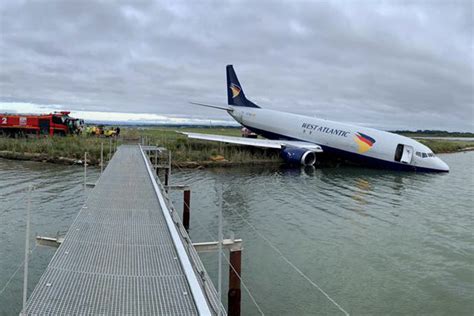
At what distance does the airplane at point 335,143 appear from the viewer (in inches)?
1331

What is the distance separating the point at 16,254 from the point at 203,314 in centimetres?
914

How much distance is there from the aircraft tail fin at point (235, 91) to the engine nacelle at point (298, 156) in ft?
38.1

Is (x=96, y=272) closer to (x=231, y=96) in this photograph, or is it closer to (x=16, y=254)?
(x=16, y=254)

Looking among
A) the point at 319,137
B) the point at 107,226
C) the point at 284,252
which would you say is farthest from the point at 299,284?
the point at 319,137

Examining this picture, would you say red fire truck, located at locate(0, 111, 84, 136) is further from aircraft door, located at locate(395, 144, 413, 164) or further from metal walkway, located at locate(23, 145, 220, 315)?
metal walkway, located at locate(23, 145, 220, 315)

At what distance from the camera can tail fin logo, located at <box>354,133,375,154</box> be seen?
34406 millimetres

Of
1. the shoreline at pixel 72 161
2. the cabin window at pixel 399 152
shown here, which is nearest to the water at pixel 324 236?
the shoreline at pixel 72 161

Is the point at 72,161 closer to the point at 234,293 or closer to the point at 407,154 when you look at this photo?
the point at 234,293

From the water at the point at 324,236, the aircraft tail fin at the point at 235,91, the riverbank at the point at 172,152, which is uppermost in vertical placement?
the aircraft tail fin at the point at 235,91

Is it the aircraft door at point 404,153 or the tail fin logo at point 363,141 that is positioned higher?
the tail fin logo at point 363,141

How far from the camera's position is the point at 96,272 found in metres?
5.77

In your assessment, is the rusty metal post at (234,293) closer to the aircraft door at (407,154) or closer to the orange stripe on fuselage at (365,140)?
the orange stripe on fuselage at (365,140)

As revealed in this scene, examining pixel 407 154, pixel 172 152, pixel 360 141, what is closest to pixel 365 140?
pixel 360 141

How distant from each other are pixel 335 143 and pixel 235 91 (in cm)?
1552
